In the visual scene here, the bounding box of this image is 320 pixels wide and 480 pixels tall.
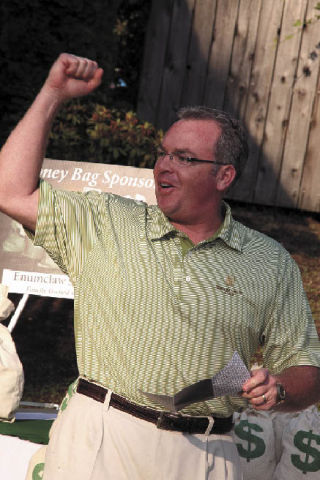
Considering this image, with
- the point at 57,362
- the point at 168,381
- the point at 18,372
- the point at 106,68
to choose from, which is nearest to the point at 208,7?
the point at 106,68

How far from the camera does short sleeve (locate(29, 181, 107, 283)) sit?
2.19 metres

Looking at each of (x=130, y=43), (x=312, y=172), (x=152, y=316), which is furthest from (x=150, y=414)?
(x=130, y=43)

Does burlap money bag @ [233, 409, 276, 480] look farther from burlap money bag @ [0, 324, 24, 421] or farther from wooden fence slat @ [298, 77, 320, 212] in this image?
wooden fence slat @ [298, 77, 320, 212]

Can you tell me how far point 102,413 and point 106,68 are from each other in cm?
463

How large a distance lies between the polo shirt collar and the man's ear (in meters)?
0.12

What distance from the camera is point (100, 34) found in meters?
6.16

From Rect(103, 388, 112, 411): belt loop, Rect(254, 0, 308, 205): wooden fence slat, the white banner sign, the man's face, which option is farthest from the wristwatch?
Rect(254, 0, 308, 205): wooden fence slat

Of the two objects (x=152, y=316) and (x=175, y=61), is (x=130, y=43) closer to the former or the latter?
(x=175, y=61)

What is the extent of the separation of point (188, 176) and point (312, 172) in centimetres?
537

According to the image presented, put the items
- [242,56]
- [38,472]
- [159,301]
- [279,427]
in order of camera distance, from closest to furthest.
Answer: [159,301]
[38,472]
[279,427]
[242,56]

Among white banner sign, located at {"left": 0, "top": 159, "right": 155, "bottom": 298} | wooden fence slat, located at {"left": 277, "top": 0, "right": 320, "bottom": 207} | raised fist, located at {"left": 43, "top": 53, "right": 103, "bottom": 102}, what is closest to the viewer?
raised fist, located at {"left": 43, "top": 53, "right": 103, "bottom": 102}

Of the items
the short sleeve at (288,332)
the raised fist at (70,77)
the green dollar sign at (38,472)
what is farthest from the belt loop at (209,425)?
the raised fist at (70,77)

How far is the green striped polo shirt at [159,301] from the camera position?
2.15 meters

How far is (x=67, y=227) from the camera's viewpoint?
2.22 metres
